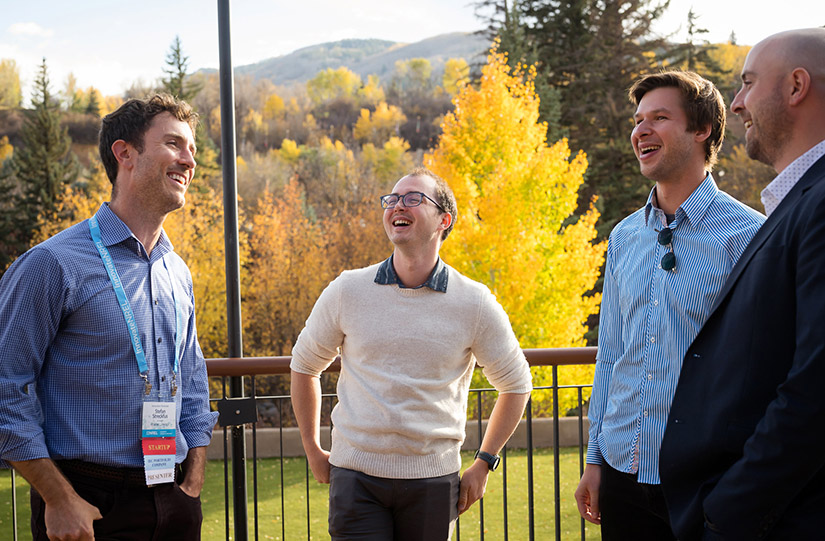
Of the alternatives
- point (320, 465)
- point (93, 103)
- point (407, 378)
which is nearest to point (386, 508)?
point (320, 465)

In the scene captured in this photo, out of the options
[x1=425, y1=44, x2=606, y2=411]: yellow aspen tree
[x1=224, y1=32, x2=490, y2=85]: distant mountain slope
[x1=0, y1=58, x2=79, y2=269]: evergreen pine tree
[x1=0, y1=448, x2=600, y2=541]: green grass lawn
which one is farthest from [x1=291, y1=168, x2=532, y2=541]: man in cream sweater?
[x1=224, y1=32, x2=490, y2=85]: distant mountain slope

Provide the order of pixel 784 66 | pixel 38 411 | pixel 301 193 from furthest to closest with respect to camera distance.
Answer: pixel 301 193 < pixel 38 411 < pixel 784 66

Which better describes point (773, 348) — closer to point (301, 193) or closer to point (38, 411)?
point (38, 411)

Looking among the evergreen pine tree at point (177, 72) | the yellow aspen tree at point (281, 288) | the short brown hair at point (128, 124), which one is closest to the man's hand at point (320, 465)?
the short brown hair at point (128, 124)

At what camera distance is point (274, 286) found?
65.7 ft

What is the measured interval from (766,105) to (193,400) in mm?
1722

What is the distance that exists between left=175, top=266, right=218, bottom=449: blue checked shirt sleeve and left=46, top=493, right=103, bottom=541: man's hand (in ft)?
1.26

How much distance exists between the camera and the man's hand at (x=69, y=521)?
1604 millimetres

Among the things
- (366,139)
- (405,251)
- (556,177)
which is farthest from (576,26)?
(366,139)

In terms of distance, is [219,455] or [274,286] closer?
[219,455]

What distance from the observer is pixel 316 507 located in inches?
264

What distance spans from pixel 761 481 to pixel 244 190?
3626cm

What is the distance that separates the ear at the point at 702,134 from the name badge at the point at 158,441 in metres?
1.65

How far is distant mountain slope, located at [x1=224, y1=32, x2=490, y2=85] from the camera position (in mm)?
119938
